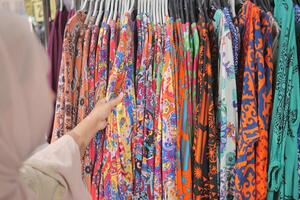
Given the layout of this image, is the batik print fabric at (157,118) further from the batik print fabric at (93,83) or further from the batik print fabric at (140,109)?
the batik print fabric at (93,83)

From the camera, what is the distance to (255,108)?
3.63 ft

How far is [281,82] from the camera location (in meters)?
1.10

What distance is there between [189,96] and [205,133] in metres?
0.13

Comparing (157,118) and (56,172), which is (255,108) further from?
(56,172)

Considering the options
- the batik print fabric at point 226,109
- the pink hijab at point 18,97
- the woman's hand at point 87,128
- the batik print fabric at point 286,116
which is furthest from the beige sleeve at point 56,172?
the batik print fabric at point 286,116

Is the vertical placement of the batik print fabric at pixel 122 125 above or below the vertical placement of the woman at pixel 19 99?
below

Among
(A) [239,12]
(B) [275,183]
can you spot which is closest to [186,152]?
(B) [275,183]

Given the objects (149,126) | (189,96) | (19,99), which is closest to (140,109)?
(149,126)

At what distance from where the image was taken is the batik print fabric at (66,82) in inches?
46.5

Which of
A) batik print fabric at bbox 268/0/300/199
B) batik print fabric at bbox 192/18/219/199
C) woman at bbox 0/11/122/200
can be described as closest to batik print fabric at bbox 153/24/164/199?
batik print fabric at bbox 192/18/219/199

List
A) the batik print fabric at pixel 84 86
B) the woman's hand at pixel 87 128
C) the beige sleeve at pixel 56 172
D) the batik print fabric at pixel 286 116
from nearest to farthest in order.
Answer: the beige sleeve at pixel 56 172 → the woman's hand at pixel 87 128 → the batik print fabric at pixel 286 116 → the batik print fabric at pixel 84 86

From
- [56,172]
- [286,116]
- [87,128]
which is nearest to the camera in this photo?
[56,172]

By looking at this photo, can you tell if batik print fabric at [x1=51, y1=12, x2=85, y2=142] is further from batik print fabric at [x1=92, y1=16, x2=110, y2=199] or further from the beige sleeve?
the beige sleeve

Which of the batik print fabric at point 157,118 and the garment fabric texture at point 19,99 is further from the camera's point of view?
the batik print fabric at point 157,118
